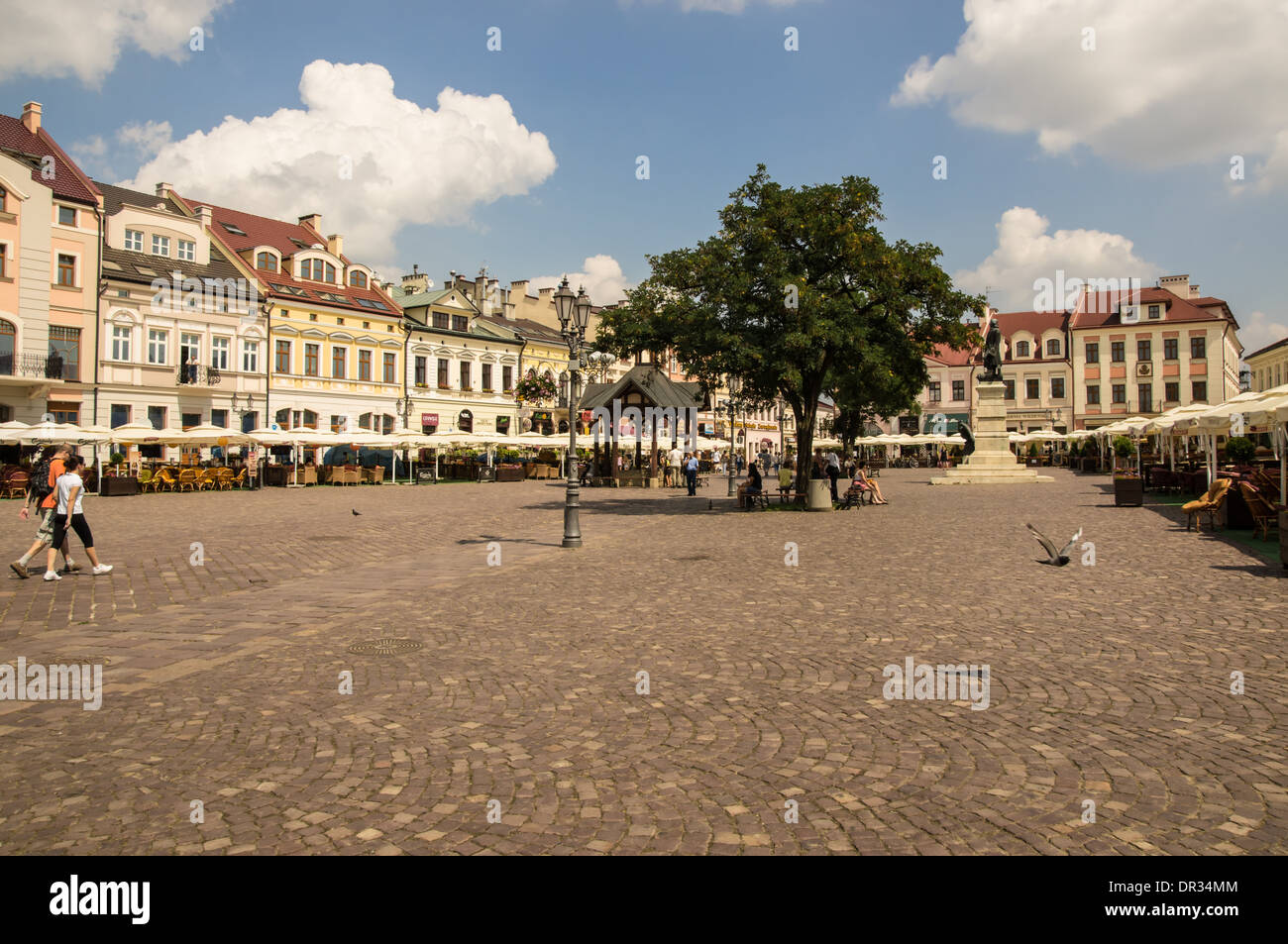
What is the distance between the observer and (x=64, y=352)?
40.6 metres

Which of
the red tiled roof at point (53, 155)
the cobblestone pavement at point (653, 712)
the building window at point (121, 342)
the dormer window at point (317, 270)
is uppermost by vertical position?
the red tiled roof at point (53, 155)

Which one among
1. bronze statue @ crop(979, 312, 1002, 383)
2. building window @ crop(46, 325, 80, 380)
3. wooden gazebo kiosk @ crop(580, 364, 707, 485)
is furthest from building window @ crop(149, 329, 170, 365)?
bronze statue @ crop(979, 312, 1002, 383)

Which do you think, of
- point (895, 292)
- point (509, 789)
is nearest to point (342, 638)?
point (509, 789)

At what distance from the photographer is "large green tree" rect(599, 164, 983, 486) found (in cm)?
2259

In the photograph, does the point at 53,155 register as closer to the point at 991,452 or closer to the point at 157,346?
the point at 157,346

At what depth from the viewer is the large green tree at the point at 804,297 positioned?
22.6 m

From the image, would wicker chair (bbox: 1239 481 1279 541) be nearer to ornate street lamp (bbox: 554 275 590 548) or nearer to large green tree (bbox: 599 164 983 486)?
large green tree (bbox: 599 164 983 486)

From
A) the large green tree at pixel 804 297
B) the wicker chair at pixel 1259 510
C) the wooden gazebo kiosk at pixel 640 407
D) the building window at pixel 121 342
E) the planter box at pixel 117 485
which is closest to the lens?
the wicker chair at pixel 1259 510

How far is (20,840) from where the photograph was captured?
4.00 meters

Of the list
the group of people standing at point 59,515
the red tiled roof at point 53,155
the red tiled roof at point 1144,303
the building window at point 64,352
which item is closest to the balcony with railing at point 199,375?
the building window at point 64,352

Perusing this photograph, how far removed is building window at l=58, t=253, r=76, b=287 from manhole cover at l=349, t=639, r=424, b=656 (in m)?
41.6

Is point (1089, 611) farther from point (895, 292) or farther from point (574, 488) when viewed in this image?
point (895, 292)

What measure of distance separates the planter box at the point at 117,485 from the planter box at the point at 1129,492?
1330 inches

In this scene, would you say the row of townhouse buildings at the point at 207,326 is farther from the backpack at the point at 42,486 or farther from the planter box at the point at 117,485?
the backpack at the point at 42,486
